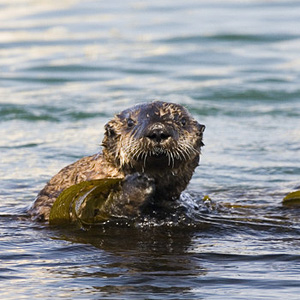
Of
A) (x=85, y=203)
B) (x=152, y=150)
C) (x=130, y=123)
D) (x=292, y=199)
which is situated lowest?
(x=292, y=199)

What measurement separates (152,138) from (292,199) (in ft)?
6.72

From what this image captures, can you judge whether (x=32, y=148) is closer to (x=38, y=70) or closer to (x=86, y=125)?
(x=86, y=125)

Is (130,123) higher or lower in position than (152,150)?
higher

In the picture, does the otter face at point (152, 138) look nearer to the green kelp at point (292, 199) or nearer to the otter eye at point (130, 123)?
the otter eye at point (130, 123)

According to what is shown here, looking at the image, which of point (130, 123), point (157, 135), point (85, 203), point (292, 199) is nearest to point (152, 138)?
point (157, 135)

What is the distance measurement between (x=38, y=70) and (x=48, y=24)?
13.1ft

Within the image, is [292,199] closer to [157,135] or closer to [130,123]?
[130,123]

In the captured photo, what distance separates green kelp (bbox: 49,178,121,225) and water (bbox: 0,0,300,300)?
0.13m

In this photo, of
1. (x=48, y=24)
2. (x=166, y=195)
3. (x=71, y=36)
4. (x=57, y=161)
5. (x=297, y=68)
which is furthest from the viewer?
(x=48, y=24)

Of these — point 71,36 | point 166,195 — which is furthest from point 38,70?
point 166,195

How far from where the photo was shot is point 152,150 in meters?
5.73

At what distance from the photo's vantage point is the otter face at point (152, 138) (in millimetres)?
5758

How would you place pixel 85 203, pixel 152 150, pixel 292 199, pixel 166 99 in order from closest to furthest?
1. pixel 152 150
2. pixel 85 203
3. pixel 292 199
4. pixel 166 99

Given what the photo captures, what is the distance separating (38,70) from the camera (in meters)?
14.0
